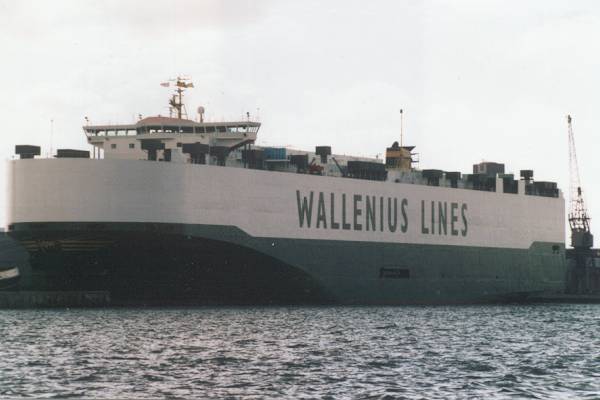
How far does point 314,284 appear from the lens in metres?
72.9

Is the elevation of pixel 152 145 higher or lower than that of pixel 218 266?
higher

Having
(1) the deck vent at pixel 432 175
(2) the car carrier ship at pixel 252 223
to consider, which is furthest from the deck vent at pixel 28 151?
(1) the deck vent at pixel 432 175

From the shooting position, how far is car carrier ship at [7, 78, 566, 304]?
64.5 meters

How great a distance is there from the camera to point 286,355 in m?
41.7

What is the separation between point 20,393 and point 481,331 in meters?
30.7

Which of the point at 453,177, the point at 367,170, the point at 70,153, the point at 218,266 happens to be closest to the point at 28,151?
the point at 70,153

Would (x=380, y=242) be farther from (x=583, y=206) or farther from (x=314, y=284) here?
(x=583, y=206)

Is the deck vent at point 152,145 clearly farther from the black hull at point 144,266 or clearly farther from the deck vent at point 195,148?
the black hull at point 144,266

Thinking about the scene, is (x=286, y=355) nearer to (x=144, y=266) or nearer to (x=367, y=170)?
(x=144, y=266)

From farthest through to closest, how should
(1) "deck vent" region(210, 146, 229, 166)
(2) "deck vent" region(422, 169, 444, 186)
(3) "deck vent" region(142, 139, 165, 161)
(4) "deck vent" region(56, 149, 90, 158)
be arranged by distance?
(2) "deck vent" region(422, 169, 444, 186), (1) "deck vent" region(210, 146, 229, 166), (3) "deck vent" region(142, 139, 165, 161), (4) "deck vent" region(56, 149, 90, 158)

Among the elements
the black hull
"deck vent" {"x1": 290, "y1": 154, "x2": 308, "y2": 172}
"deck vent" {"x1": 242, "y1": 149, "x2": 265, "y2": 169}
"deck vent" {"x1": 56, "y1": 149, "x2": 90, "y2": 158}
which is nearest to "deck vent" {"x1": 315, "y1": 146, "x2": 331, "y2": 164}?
"deck vent" {"x1": 290, "y1": 154, "x2": 308, "y2": 172}

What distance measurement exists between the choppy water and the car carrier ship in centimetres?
286

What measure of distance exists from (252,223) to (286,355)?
2818 cm

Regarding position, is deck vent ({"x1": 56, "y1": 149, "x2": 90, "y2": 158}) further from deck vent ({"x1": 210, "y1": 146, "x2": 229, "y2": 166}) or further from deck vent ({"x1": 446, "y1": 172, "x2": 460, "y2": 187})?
deck vent ({"x1": 446, "y1": 172, "x2": 460, "y2": 187})
